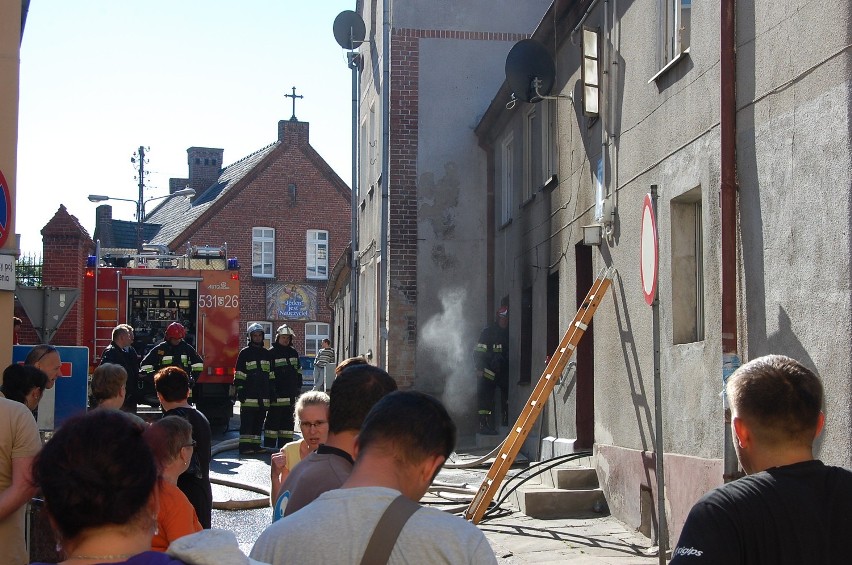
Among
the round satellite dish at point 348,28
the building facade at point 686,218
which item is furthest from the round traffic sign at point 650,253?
the round satellite dish at point 348,28

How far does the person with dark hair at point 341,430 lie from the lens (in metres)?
3.56

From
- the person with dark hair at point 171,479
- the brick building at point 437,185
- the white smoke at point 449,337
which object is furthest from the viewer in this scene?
the brick building at point 437,185

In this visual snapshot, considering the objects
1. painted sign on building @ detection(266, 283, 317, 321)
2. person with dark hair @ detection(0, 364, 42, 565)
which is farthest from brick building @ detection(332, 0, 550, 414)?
painted sign on building @ detection(266, 283, 317, 321)

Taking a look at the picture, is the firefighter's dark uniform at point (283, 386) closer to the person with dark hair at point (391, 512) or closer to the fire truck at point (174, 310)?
the fire truck at point (174, 310)

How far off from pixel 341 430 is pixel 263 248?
41.4 m

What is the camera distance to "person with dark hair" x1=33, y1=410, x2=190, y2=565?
2.14 m

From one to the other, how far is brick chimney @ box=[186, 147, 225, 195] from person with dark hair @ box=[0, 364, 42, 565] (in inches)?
1820

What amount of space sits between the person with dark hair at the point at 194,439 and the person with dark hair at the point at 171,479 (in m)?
0.85

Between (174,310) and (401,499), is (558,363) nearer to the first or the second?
(401,499)

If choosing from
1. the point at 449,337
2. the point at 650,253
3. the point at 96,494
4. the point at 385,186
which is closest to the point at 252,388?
the point at 449,337

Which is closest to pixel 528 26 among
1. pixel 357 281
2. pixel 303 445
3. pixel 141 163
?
pixel 357 281

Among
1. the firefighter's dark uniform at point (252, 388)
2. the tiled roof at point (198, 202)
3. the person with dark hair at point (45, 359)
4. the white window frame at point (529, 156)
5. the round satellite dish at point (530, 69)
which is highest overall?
the tiled roof at point (198, 202)

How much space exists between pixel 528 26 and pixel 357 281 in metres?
7.08

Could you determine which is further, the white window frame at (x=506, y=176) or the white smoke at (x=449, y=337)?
the white smoke at (x=449, y=337)
